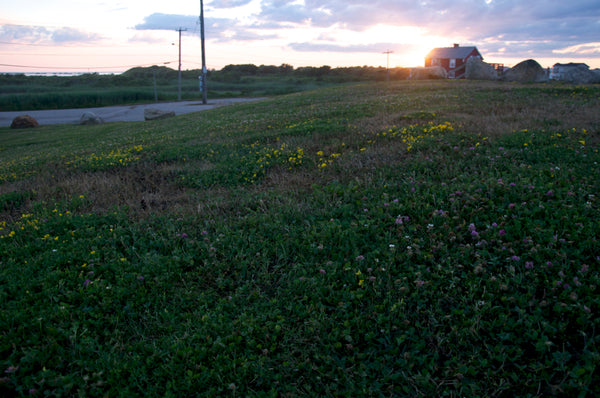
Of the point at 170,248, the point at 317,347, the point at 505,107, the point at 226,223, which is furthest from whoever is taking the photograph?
the point at 505,107

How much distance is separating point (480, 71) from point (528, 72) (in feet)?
13.3

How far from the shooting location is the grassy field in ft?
9.58

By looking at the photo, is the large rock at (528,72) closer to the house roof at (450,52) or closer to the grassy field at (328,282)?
the grassy field at (328,282)

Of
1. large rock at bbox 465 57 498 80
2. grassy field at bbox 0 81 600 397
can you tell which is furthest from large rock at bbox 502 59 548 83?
grassy field at bbox 0 81 600 397

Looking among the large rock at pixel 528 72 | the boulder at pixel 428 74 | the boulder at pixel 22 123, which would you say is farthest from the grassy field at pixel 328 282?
the boulder at pixel 428 74

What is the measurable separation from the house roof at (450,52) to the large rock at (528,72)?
40049 mm

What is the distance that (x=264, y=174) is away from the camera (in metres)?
7.44

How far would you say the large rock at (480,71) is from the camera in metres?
31.0

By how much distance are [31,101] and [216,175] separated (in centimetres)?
4897

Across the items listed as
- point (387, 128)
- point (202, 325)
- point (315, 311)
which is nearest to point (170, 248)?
point (202, 325)

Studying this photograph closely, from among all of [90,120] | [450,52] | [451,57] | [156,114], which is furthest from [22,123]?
[450,52]

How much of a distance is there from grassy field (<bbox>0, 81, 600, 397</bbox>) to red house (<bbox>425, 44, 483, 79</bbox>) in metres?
65.3

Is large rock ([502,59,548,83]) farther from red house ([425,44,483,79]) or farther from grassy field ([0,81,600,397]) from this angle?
red house ([425,44,483,79])

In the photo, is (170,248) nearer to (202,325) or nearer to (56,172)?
(202,325)
